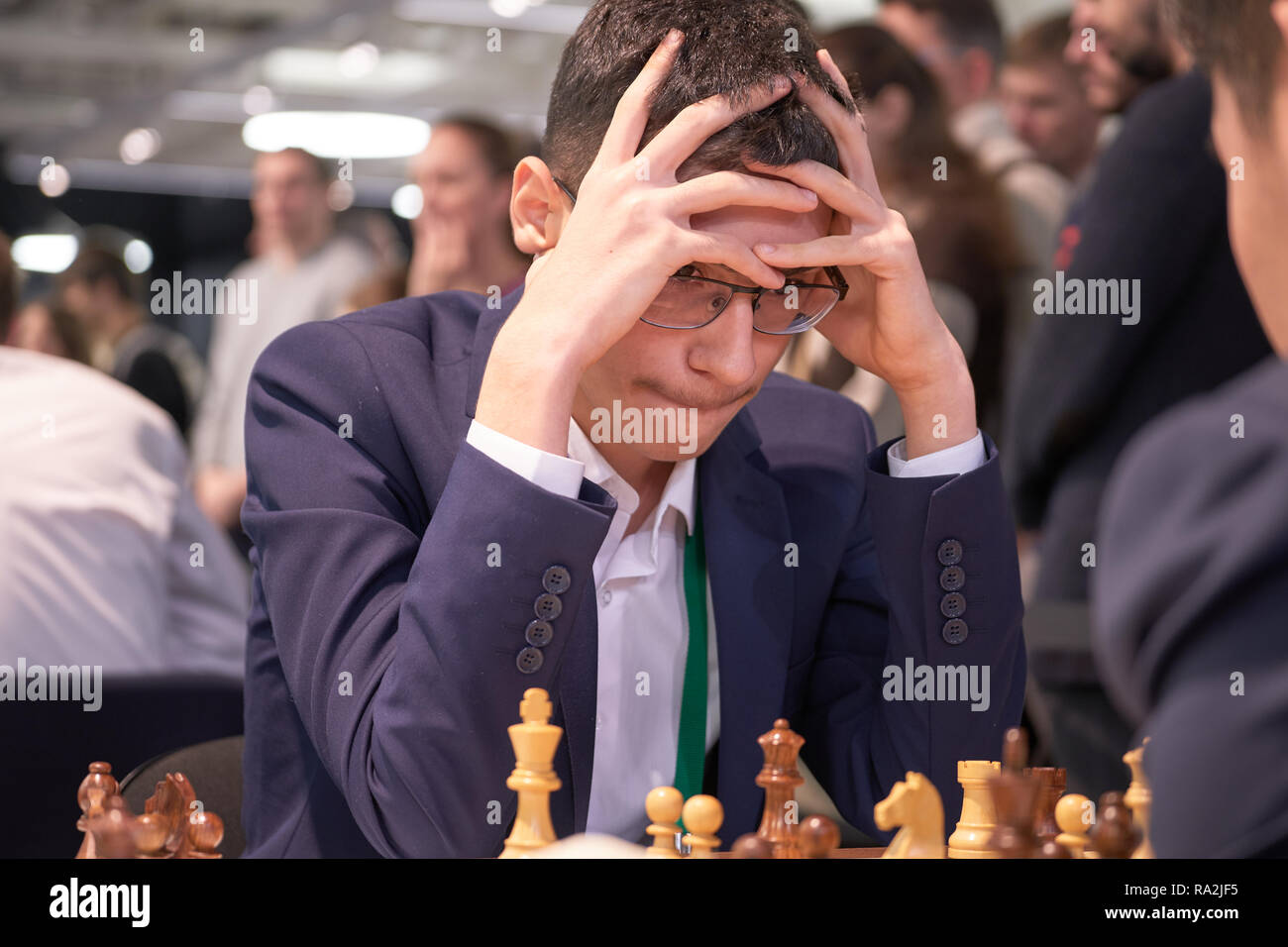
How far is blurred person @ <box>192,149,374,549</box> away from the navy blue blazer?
2648mm

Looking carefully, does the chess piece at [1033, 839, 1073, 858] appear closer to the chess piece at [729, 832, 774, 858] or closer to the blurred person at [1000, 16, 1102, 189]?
the chess piece at [729, 832, 774, 858]

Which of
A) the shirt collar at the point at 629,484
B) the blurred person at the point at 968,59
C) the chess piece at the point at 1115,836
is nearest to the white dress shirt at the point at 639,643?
the shirt collar at the point at 629,484

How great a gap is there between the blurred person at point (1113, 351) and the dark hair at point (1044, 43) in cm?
88

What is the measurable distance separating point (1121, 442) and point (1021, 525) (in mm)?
362

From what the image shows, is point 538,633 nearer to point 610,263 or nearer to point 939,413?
point 610,263

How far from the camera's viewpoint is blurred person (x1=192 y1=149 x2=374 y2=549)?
407 cm

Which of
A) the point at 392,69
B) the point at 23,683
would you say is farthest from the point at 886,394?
the point at 392,69

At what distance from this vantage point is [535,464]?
116cm

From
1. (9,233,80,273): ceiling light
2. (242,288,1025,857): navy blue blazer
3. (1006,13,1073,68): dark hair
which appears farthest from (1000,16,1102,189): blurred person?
(9,233,80,273): ceiling light

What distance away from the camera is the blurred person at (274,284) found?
407 centimetres

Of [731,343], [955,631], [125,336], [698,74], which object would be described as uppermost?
[125,336]

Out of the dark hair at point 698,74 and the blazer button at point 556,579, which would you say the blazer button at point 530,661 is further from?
the dark hair at point 698,74

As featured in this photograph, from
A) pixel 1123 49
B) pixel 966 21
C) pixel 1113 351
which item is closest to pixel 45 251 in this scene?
pixel 966 21

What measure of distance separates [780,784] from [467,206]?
8.85ft
